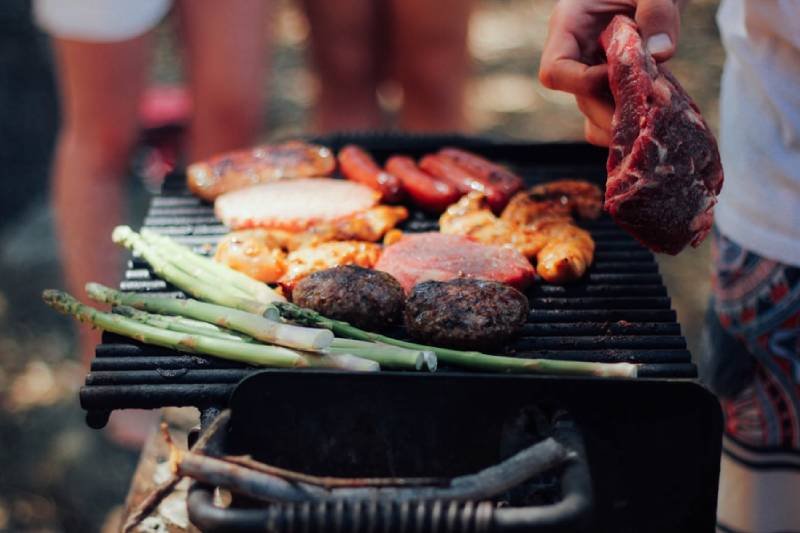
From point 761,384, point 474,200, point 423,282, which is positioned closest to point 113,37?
point 474,200

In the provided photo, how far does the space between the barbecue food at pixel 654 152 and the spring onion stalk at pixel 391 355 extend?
716 mm

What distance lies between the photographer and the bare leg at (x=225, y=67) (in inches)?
201

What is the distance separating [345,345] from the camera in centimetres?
250

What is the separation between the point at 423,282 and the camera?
2742mm

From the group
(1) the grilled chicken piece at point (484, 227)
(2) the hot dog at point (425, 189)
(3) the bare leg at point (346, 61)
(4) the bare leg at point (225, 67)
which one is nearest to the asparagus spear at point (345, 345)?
(1) the grilled chicken piece at point (484, 227)

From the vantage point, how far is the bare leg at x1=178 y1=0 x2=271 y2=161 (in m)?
5.09

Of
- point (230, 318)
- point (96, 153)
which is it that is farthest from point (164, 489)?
point (96, 153)

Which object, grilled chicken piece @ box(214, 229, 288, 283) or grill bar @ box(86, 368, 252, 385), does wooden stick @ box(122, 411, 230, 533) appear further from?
grilled chicken piece @ box(214, 229, 288, 283)

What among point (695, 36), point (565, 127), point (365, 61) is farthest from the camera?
point (695, 36)

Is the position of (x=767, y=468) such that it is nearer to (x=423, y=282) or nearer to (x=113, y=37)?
(x=423, y=282)

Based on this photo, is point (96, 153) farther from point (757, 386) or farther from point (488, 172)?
→ point (757, 386)

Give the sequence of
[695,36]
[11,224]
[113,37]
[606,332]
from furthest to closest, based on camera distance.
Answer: [695,36] → [11,224] → [113,37] → [606,332]

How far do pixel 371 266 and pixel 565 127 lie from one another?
17.3ft

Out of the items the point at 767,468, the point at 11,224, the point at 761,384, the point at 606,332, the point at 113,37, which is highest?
the point at 113,37
